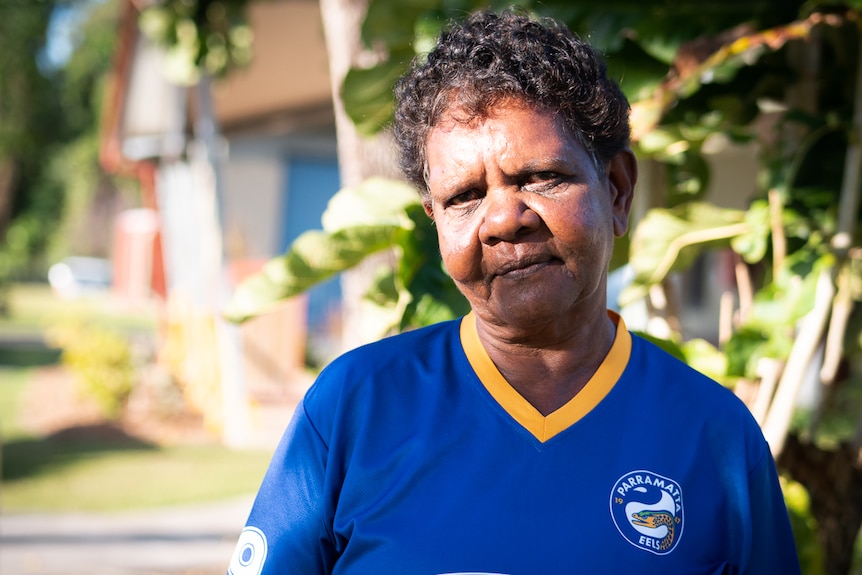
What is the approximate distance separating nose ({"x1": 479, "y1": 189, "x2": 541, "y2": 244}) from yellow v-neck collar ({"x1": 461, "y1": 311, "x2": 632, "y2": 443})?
223 millimetres

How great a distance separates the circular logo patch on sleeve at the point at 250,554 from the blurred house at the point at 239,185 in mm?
8265

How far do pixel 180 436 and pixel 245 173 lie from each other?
164 inches

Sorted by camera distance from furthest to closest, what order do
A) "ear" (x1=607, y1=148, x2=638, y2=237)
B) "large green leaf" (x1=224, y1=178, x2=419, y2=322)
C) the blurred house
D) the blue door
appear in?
the blue door, the blurred house, "large green leaf" (x1=224, y1=178, x2=419, y2=322), "ear" (x1=607, y1=148, x2=638, y2=237)

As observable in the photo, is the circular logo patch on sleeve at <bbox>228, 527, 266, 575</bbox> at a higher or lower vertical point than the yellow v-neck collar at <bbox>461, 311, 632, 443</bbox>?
lower

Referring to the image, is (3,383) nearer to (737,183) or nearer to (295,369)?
(295,369)

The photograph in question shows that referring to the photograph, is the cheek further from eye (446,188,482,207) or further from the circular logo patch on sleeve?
the circular logo patch on sleeve

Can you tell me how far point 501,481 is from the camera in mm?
1556

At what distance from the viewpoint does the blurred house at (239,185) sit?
416 inches

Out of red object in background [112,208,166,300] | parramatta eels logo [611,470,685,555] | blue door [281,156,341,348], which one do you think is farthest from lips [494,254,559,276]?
red object in background [112,208,166,300]

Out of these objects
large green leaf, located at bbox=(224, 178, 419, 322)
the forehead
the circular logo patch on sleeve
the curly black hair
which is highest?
the curly black hair

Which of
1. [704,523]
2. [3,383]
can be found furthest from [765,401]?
[3,383]

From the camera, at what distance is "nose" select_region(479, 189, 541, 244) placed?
5.20 feet

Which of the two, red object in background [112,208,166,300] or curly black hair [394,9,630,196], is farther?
red object in background [112,208,166,300]

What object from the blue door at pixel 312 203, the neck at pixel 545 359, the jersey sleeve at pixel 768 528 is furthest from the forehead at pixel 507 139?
the blue door at pixel 312 203
